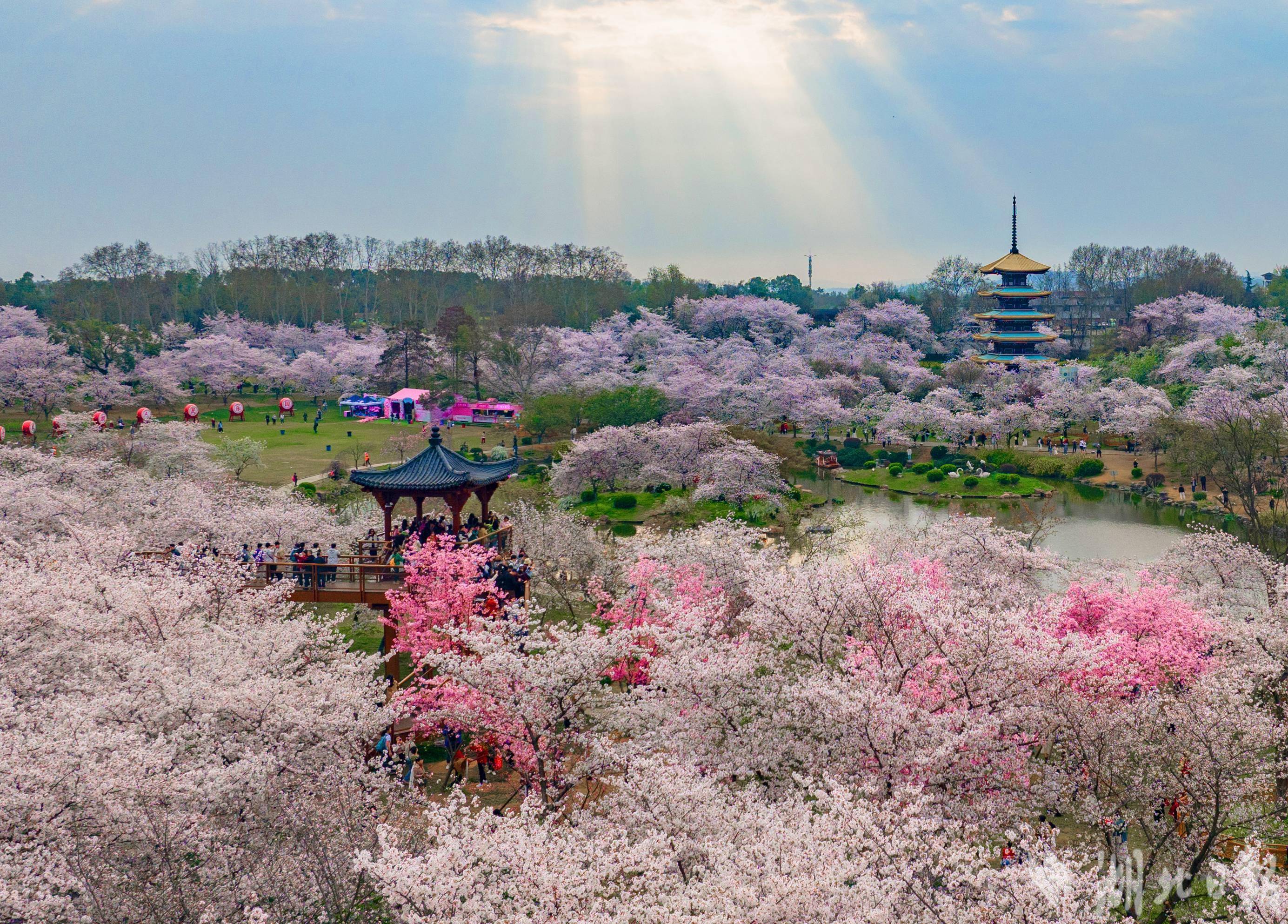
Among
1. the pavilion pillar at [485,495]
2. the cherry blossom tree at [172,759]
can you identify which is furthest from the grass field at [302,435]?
the cherry blossom tree at [172,759]

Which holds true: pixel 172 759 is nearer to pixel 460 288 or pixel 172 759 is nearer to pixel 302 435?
pixel 302 435

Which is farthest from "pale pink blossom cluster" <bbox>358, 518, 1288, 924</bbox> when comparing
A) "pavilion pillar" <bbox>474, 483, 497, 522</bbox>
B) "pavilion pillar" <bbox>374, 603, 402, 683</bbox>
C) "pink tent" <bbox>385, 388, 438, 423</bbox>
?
"pink tent" <bbox>385, 388, 438, 423</bbox>

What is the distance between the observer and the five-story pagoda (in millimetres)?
81688

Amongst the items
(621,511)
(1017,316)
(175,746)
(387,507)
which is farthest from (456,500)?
(1017,316)

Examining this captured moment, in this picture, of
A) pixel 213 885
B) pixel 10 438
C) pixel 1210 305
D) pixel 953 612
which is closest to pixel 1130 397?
pixel 1210 305

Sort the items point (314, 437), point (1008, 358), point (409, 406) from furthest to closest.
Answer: point (1008, 358)
point (409, 406)
point (314, 437)

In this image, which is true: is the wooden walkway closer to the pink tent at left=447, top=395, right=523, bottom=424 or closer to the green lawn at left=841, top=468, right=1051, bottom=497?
the green lawn at left=841, top=468, right=1051, bottom=497

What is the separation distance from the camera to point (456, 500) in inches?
926

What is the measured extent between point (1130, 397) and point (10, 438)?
67020 millimetres

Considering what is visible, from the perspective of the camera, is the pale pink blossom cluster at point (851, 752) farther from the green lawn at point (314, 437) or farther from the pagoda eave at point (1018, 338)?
the pagoda eave at point (1018, 338)

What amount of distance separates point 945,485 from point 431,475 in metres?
35.5

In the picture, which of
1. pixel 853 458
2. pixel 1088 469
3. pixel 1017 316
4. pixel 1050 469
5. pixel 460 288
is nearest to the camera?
pixel 1088 469

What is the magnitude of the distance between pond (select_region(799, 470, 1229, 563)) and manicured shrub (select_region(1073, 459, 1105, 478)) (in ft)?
4.20

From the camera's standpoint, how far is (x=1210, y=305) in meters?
85.4
